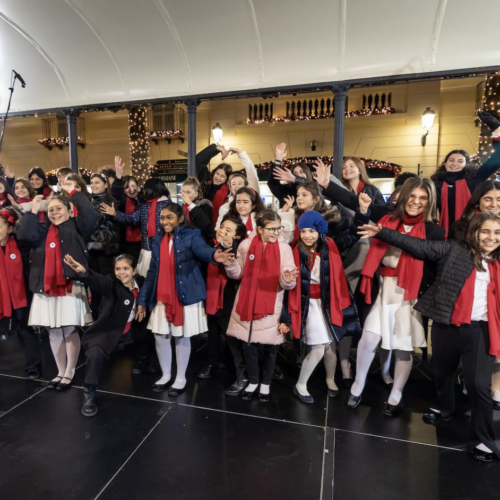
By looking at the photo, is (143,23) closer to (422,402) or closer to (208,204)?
(208,204)

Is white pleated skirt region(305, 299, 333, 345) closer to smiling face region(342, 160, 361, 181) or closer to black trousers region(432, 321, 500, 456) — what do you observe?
black trousers region(432, 321, 500, 456)

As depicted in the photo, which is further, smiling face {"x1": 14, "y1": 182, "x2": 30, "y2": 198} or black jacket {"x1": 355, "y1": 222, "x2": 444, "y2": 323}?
smiling face {"x1": 14, "y1": 182, "x2": 30, "y2": 198}

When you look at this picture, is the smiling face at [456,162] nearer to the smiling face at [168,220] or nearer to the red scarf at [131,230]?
the smiling face at [168,220]

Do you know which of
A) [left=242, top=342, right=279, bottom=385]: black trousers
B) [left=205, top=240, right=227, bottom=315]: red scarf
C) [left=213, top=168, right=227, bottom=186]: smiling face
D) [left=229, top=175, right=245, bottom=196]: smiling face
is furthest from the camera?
[left=213, top=168, right=227, bottom=186]: smiling face

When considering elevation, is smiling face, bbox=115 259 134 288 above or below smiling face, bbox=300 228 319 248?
below

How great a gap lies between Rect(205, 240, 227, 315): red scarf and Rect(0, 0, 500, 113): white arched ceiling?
302 cm

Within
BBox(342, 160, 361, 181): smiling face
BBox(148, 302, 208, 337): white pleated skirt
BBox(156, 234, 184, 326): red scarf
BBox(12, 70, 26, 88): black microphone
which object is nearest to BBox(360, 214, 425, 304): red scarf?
BBox(342, 160, 361, 181): smiling face

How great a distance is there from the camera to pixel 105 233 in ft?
12.7

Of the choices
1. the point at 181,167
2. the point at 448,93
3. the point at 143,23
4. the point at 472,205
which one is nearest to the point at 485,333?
the point at 472,205

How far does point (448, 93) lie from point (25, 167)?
14.5 meters

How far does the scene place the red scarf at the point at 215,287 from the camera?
3.10 m

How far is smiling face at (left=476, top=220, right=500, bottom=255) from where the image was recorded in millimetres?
2254

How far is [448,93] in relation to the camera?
9.09 meters

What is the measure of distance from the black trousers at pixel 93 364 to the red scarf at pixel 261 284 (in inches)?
49.6
